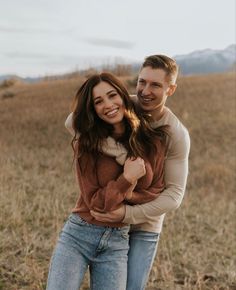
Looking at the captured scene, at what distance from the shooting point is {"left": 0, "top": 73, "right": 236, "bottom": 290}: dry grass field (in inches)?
209

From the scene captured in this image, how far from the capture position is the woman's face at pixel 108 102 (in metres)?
2.67

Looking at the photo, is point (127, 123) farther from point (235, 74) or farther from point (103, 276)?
point (235, 74)

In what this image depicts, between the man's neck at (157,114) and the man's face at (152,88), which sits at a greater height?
the man's face at (152,88)

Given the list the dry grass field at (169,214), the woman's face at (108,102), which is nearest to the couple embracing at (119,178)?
the woman's face at (108,102)

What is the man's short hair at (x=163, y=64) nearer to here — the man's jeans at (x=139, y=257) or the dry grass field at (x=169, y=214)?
the man's jeans at (x=139, y=257)

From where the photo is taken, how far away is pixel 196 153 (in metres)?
14.5

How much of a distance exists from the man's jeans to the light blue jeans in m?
0.07

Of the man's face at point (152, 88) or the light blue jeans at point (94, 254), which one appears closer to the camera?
the light blue jeans at point (94, 254)

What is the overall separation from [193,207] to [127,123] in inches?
271

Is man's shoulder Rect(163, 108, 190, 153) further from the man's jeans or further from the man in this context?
the man's jeans

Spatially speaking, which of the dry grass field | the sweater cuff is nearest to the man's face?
the sweater cuff

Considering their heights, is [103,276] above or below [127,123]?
below

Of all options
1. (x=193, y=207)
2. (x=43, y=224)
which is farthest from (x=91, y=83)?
(x=193, y=207)

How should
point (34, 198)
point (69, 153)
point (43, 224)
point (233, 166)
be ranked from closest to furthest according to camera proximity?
point (43, 224) < point (34, 198) < point (233, 166) < point (69, 153)
